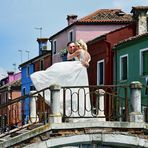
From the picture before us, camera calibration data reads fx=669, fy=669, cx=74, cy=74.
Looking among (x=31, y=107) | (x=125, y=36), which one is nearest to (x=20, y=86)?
(x=125, y=36)

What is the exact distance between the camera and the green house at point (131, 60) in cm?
2908

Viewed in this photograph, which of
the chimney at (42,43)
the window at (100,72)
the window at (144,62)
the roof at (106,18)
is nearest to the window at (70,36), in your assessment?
the roof at (106,18)

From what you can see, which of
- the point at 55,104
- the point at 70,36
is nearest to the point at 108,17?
the point at 70,36

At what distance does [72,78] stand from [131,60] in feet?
55.9

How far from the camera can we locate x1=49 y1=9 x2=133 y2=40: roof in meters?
40.0

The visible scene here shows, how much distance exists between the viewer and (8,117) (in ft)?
48.3

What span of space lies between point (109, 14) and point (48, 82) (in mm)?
27913

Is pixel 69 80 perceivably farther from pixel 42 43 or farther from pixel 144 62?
pixel 42 43

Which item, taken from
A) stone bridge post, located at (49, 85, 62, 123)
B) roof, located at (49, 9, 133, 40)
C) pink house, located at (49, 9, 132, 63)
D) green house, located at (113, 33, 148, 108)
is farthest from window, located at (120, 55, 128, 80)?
stone bridge post, located at (49, 85, 62, 123)

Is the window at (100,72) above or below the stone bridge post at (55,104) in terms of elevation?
above

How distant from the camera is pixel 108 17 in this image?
40812 millimetres

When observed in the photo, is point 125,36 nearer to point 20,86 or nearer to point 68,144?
point 68,144

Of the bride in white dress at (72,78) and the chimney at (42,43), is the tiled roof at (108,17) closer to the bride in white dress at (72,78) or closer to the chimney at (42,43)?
the chimney at (42,43)

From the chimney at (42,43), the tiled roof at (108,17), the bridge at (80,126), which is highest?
the tiled roof at (108,17)
